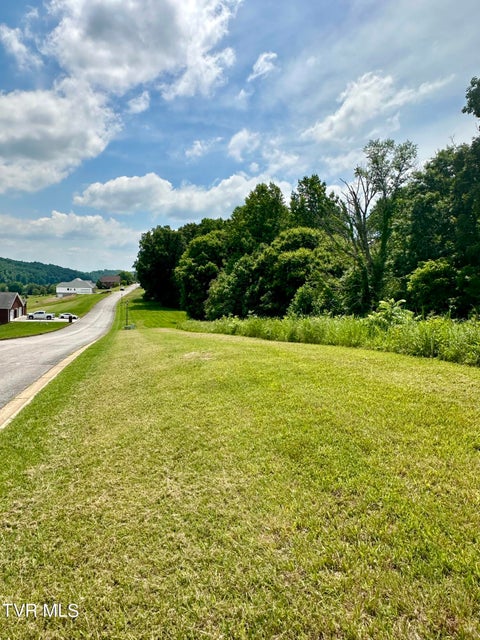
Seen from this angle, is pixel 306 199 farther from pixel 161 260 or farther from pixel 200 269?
pixel 161 260

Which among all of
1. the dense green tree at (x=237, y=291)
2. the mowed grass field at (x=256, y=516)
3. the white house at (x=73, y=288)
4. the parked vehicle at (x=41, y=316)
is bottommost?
the parked vehicle at (x=41, y=316)

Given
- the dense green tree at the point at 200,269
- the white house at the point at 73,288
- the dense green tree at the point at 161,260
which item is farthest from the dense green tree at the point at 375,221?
the white house at the point at 73,288

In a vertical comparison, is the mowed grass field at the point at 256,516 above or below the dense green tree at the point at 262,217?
below

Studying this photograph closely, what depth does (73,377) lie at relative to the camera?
7.18 m

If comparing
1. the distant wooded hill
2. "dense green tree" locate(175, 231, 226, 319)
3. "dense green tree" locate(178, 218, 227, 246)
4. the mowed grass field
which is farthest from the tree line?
the distant wooded hill

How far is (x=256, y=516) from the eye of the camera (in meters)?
2.34

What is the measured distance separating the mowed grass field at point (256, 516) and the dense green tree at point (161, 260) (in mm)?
51111

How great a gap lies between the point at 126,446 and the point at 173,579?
6.38 feet

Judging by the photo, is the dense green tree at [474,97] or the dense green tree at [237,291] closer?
the dense green tree at [474,97]

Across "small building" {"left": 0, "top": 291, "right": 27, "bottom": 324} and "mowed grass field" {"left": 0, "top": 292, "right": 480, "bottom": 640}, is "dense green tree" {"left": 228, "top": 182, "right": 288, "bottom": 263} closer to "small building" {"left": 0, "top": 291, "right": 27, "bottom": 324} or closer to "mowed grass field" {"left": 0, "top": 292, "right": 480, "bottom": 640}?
"mowed grass field" {"left": 0, "top": 292, "right": 480, "bottom": 640}

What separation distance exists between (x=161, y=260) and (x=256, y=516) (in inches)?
2135

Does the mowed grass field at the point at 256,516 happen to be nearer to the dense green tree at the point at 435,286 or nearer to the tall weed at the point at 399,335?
the tall weed at the point at 399,335

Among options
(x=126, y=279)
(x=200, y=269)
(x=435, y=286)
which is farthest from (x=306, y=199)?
(x=126, y=279)

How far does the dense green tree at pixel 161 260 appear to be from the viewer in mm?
53719
